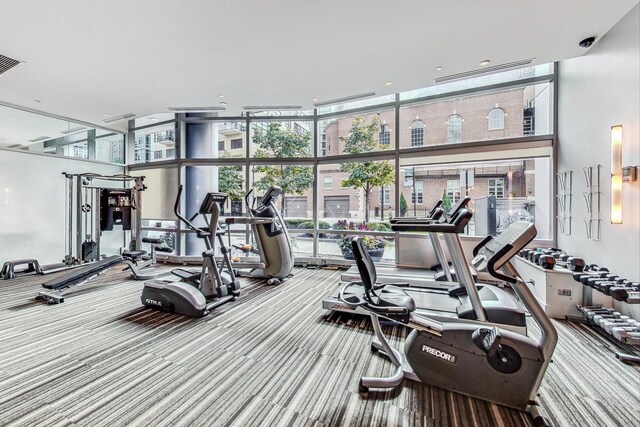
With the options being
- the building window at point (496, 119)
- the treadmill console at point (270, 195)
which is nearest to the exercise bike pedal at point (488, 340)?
the treadmill console at point (270, 195)

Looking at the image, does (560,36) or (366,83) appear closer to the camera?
(560,36)

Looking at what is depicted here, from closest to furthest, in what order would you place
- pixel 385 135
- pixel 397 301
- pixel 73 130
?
1. pixel 397 301
2. pixel 385 135
3. pixel 73 130

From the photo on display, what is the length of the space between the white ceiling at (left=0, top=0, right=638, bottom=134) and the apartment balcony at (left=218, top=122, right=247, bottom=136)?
1.64 metres

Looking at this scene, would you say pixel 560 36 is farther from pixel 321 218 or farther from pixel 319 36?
pixel 321 218

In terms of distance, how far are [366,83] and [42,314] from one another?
5.61 meters

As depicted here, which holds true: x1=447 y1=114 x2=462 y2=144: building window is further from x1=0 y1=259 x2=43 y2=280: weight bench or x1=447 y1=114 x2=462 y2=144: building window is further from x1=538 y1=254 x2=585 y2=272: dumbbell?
x1=0 y1=259 x2=43 y2=280: weight bench

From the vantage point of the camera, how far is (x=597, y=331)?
3.02m

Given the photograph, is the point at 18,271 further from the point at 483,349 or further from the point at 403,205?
the point at 483,349

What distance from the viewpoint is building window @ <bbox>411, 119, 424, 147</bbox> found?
17.9ft

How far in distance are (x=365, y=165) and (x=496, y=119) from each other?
251 centimetres

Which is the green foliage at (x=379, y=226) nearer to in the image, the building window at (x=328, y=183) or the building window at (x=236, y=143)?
the building window at (x=328, y=183)

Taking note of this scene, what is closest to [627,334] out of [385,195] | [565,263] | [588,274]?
[588,274]

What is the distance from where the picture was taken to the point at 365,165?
600 cm

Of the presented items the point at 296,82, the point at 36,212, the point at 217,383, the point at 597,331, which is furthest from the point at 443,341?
the point at 36,212
